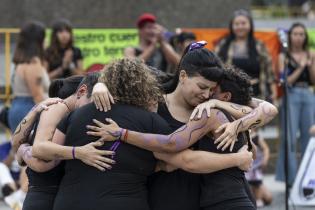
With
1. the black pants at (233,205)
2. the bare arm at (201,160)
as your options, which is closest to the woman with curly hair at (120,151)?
the bare arm at (201,160)

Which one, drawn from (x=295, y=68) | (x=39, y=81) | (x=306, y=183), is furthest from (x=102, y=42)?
(x=306, y=183)

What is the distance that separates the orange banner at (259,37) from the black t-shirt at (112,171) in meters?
5.78

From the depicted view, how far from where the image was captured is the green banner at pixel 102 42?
969 cm

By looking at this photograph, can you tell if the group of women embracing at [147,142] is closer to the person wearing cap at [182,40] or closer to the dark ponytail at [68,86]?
the dark ponytail at [68,86]

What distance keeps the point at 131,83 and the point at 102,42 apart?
18.7 ft

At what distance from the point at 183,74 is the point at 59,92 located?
2.96 ft

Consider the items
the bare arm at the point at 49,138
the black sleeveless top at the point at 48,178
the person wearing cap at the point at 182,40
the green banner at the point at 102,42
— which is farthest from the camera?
the green banner at the point at 102,42

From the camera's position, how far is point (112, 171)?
4.00 meters

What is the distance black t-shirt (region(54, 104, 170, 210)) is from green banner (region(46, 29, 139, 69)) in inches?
220

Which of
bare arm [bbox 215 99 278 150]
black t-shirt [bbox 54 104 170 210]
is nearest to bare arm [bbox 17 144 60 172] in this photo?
black t-shirt [bbox 54 104 170 210]

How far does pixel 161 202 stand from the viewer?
13.7 feet

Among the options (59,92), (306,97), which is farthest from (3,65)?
(59,92)

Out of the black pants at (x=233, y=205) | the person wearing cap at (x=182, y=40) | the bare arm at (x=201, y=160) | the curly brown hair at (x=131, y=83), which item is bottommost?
the black pants at (x=233, y=205)

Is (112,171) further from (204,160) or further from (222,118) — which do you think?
(222,118)
